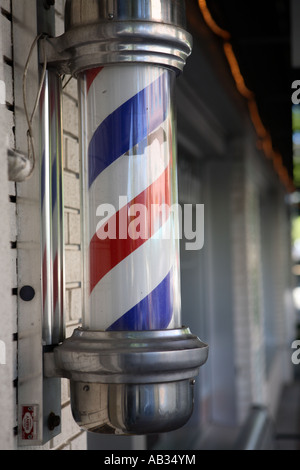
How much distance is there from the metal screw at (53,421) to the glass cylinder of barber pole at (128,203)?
0.67 feet

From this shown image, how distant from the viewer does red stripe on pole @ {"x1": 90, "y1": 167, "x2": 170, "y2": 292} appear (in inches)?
45.9

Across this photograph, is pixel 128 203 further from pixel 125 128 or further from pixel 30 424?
pixel 30 424

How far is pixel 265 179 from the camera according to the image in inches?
306

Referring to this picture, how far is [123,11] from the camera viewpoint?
1.18 m

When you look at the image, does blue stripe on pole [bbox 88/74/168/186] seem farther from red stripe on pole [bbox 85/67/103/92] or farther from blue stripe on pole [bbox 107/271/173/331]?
blue stripe on pole [bbox 107/271/173/331]

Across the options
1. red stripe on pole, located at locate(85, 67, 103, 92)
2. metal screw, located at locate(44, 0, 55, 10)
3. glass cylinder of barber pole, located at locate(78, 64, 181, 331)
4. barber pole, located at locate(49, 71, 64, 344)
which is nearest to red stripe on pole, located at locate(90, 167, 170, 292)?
glass cylinder of barber pole, located at locate(78, 64, 181, 331)

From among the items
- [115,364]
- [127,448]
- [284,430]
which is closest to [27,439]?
[115,364]

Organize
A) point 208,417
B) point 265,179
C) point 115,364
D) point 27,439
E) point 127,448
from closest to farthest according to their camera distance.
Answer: point 115,364 < point 27,439 < point 127,448 < point 208,417 < point 265,179

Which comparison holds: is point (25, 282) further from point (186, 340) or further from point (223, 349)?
point (223, 349)

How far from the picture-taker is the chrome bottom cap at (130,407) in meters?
1.14

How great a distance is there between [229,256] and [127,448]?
2910 mm

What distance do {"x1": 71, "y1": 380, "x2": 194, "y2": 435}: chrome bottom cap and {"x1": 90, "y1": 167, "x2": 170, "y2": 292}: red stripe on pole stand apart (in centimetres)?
19

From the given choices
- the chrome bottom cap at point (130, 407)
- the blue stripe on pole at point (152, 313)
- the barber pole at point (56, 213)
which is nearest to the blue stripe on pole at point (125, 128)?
the barber pole at point (56, 213)

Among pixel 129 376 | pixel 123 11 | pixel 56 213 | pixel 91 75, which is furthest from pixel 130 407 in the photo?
pixel 123 11
